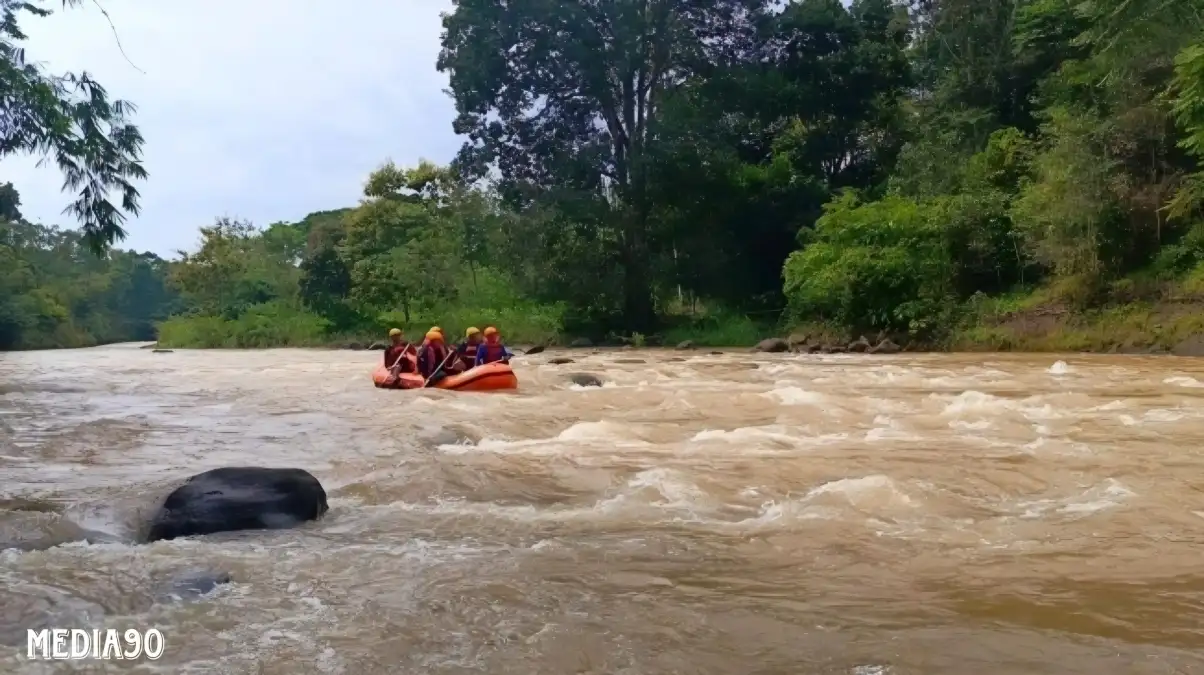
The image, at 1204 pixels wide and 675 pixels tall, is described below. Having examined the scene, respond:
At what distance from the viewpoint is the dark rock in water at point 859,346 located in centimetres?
1994

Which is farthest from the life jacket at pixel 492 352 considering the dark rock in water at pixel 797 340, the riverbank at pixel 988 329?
the dark rock in water at pixel 797 340

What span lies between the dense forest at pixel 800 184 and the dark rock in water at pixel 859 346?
3.36 feet

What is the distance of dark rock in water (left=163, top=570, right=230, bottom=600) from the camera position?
3.38 m

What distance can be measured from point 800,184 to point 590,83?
21.5 feet

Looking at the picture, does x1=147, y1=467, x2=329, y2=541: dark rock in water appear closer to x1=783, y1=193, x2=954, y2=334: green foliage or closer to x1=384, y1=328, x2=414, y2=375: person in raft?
x1=384, y1=328, x2=414, y2=375: person in raft

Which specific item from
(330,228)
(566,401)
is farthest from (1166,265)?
(330,228)

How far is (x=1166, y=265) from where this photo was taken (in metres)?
17.4

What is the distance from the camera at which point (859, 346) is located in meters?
20.3

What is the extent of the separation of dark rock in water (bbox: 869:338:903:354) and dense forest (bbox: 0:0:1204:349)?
661mm

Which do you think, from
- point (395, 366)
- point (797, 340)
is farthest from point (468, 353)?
point (797, 340)

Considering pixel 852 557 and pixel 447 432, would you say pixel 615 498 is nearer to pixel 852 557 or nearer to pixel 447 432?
pixel 852 557

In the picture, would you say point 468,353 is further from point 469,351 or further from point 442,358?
point 442,358

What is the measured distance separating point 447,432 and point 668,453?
200cm

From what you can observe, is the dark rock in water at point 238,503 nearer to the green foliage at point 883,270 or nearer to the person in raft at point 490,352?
the person in raft at point 490,352
